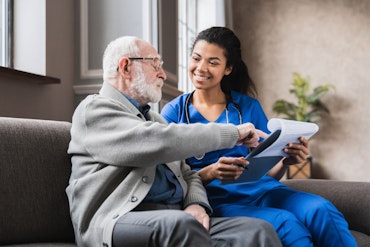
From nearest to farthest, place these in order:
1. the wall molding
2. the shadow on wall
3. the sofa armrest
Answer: the sofa armrest → the wall molding → the shadow on wall

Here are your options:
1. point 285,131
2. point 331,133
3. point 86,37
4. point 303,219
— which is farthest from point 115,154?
point 331,133

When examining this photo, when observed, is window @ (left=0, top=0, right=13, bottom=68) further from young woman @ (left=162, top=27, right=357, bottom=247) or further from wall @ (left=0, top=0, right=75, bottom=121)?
young woman @ (left=162, top=27, right=357, bottom=247)

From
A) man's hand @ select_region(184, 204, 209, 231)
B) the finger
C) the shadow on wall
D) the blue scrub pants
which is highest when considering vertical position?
man's hand @ select_region(184, 204, 209, 231)

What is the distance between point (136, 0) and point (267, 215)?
1.94 metres

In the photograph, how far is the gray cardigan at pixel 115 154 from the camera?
5.02 feet

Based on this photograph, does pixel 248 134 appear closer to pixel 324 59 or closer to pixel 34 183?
pixel 34 183

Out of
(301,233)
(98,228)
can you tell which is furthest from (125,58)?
(301,233)

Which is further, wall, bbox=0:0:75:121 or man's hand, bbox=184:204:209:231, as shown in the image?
wall, bbox=0:0:75:121

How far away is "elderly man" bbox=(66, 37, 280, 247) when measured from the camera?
4.61ft

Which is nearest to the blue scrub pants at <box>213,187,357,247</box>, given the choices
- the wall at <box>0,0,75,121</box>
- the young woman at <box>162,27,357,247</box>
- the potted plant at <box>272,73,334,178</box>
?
the young woman at <box>162,27,357,247</box>

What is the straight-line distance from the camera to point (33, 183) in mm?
1698

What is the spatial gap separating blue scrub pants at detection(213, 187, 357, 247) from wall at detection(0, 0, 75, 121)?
1.18 m

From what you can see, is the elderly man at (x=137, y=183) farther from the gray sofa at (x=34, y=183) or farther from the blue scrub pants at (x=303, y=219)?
the blue scrub pants at (x=303, y=219)

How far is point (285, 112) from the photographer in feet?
23.8
